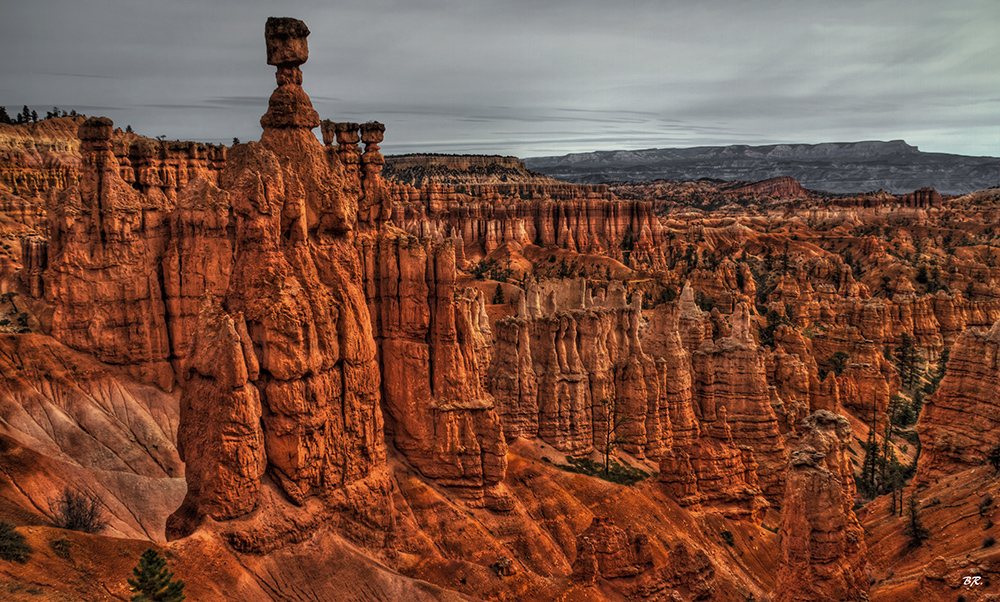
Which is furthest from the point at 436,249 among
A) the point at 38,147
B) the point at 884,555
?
the point at 38,147

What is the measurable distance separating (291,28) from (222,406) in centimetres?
1241

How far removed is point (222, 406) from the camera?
2103 centimetres

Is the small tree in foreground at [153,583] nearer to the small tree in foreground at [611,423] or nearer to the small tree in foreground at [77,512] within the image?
the small tree in foreground at [77,512]

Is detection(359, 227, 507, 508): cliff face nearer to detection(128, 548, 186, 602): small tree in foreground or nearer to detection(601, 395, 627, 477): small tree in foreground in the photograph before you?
detection(128, 548, 186, 602): small tree in foreground

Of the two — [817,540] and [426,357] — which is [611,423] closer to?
[426,357]

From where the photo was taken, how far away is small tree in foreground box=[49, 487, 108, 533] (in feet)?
80.2

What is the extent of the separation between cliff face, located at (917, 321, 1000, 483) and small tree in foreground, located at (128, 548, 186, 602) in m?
34.7

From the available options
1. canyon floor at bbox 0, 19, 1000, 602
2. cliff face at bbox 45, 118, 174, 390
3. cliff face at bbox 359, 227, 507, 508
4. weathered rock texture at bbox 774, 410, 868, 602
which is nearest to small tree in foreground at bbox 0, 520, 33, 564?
canyon floor at bbox 0, 19, 1000, 602

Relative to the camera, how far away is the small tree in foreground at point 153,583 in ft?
54.5

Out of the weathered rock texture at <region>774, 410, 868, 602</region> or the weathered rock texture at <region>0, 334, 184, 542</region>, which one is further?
the weathered rock texture at <region>0, 334, 184, 542</region>

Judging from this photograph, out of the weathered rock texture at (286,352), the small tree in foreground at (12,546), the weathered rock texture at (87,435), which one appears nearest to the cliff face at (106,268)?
the weathered rock texture at (87,435)

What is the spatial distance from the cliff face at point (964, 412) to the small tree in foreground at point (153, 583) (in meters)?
34.7

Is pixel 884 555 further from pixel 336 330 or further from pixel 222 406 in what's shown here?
pixel 222 406

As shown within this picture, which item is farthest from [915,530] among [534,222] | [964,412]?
[534,222]
